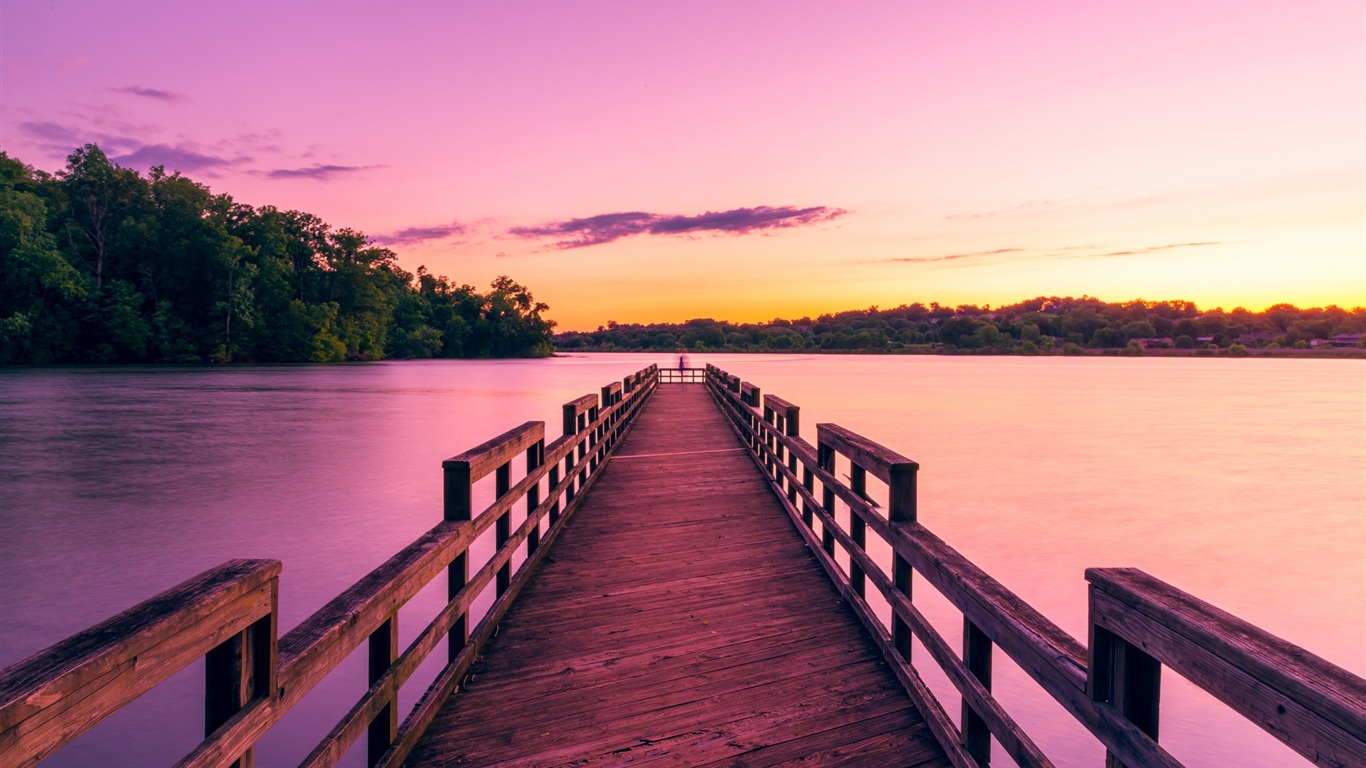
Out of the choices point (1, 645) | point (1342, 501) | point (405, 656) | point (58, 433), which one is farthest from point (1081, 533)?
point (58, 433)

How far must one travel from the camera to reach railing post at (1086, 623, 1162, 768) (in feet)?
6.10

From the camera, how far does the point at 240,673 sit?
1.85m

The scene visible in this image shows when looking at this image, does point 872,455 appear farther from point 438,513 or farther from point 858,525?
point 438,513

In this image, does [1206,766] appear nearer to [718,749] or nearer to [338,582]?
[718,749]

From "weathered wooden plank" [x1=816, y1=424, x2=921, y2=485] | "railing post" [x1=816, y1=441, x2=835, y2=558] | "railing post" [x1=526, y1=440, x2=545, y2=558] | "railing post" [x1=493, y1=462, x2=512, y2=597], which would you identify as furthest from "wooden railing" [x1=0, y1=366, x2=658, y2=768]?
"railing post" [x1=816, y1=441, x2=835, y2=558]

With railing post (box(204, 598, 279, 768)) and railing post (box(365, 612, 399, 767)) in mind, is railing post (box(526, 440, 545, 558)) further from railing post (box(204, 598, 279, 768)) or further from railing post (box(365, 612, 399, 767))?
railing post (box(204, 598, 279, 768))

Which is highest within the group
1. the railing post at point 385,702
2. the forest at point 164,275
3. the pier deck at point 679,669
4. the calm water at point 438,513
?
the forest at point 164,275

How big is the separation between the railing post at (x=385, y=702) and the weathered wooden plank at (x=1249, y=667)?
2519 mm

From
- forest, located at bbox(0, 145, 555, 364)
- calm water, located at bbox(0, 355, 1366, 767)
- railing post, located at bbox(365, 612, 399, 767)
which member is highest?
forest, located at bbox(0, 145, 555, 364)

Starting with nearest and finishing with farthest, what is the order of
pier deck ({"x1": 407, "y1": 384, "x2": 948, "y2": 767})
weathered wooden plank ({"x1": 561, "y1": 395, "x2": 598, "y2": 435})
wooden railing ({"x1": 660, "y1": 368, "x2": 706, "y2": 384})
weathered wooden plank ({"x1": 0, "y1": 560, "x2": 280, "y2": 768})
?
1. weathered wooden plank ({"x1": 0, "y1": 560, "x2": 280, "y2": 768})
2. pier deck ({"x1": 407, "y1": 384, "x2": 948, "y2": 767})
3. weathered wooden plank ({"x1": 561, "y1": 395, "x2": 598, "y2": 435})
4. wooden railing ({"x1": 660, "y1": 368, "x2": 706, "y2": 384})

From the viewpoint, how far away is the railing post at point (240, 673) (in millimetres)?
1814

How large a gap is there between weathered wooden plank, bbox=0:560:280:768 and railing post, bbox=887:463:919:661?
8.94 feet

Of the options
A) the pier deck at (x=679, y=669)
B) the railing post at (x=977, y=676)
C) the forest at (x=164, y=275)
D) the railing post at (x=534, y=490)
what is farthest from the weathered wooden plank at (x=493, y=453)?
the forest at (x=164, y=275)

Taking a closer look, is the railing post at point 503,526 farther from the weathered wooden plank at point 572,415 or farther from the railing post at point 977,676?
the railing post at point 977,676
